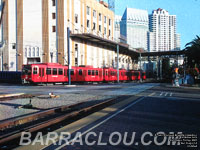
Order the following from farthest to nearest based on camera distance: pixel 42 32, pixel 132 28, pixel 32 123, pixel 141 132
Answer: pixel 132 28, pixel 42 32, pixel 32 123, pixel 141 132

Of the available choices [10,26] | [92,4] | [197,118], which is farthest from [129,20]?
[197,118]

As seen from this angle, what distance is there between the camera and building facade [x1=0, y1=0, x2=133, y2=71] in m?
49.4

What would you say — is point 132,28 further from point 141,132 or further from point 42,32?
point 141,132

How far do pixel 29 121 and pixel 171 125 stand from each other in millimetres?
5205

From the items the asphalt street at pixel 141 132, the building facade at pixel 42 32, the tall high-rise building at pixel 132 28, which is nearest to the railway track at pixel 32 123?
the asphalt street at pixel 141 132

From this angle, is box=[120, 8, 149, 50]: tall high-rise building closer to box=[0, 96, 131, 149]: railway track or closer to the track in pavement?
box=[0, 96, 131, 149]: railway track

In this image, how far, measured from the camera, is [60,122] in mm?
9039

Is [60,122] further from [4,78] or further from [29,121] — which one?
[4,78]

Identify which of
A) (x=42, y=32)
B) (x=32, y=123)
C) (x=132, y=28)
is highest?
(x=132, y=28)

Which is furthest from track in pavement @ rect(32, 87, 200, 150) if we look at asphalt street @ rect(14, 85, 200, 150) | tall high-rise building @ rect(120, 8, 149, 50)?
tall high-rise building @ rect(120, 8, 149, 50)

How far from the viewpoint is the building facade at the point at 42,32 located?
49.4 m

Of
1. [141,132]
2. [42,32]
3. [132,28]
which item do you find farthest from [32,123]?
[132,28]

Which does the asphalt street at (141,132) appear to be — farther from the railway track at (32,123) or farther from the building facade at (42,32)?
the building facade at (42,32)

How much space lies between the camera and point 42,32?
50.2m
